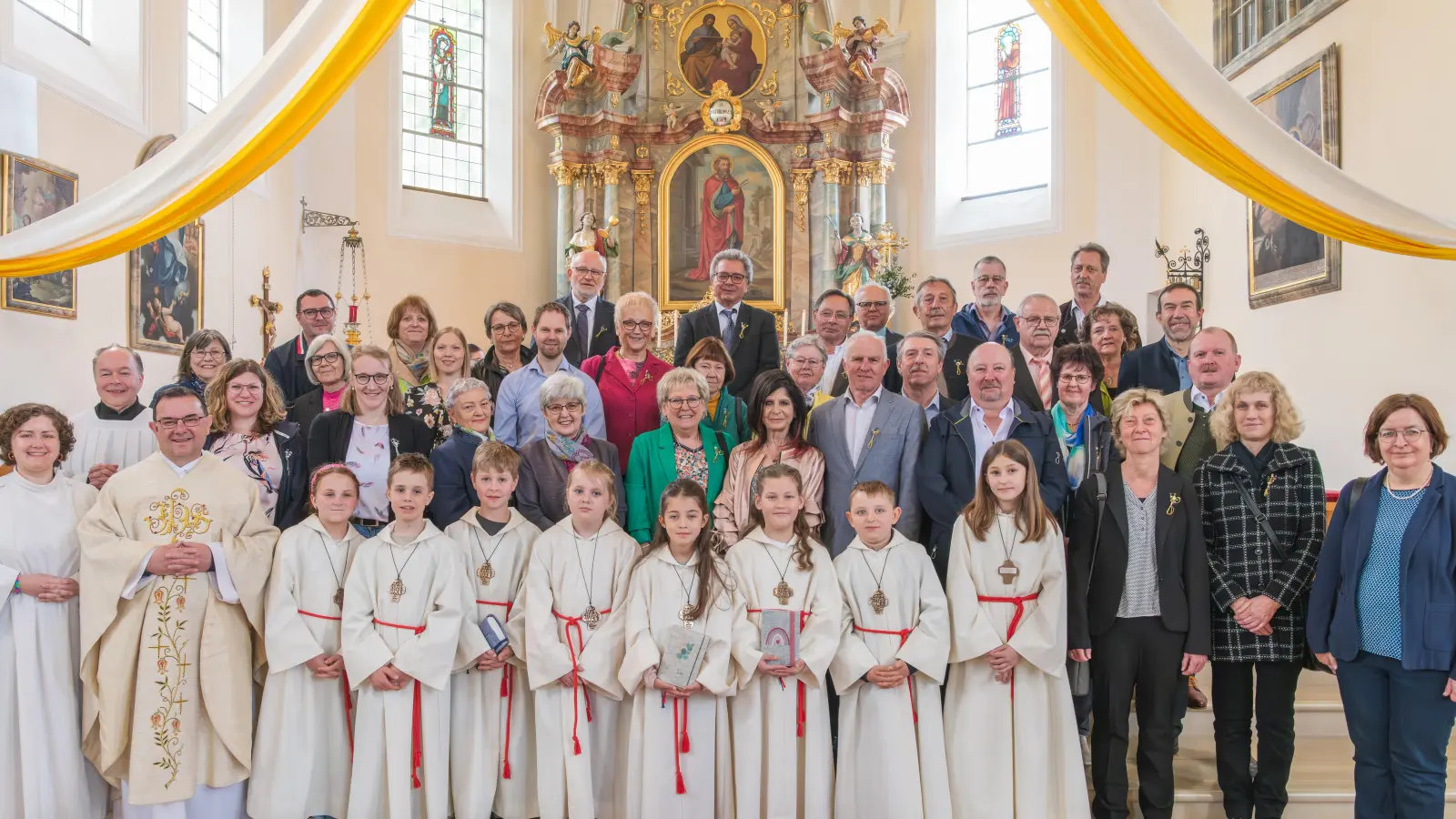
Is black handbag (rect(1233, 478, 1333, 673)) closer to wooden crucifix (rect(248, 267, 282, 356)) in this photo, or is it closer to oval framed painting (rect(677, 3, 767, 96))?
wooden crucifix (rect(248, 267, 282, 356))

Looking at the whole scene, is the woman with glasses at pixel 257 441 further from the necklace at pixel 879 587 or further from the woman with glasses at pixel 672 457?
the necklace at pixel 879 587

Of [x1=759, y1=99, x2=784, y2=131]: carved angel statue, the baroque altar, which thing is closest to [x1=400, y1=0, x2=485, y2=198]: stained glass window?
the baroque altar

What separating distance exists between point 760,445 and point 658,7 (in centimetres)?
979

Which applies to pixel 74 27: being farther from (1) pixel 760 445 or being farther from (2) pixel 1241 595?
(2) pixel 1241 595

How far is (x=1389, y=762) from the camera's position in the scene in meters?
3.78

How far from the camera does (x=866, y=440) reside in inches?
179

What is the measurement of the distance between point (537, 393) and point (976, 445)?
1951 mm

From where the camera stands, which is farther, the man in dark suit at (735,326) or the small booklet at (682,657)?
the man in dark suit at (735,326)

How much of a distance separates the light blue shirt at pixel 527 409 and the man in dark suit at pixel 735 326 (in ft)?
2.98

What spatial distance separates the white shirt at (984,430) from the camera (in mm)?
4473

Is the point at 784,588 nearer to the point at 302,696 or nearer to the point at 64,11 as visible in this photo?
the point at 302,696

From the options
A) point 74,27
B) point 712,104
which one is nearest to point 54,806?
point 74,27

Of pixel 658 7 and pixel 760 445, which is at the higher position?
pixel 658 7

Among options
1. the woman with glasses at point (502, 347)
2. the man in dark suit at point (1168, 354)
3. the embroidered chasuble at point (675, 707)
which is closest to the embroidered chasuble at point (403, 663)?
the embroidered chasuble at point (675, 707)
